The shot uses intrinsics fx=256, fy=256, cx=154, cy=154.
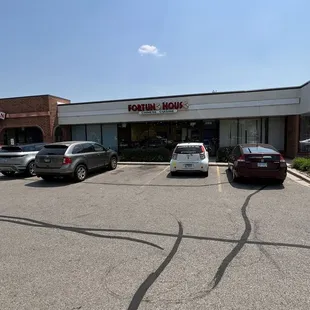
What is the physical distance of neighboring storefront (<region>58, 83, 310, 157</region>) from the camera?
52.9 ft

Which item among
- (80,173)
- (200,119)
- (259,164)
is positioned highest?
(200,119)

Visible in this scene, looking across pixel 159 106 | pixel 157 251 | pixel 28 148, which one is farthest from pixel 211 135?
pixel 157 251

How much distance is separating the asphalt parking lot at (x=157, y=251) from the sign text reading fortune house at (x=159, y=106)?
11.0 meters

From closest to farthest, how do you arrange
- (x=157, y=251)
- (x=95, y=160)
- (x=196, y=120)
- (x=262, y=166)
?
(x=157, y=251) < (x=262, y=166) < (x=95, y=160) < (x=196, y=120)

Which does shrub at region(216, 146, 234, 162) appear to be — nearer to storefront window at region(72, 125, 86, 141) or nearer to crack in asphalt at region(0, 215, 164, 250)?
storefront window at region(72, 125, 86, 141)

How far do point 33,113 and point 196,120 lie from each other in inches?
524

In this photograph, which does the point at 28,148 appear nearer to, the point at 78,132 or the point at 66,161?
the point at 66,161

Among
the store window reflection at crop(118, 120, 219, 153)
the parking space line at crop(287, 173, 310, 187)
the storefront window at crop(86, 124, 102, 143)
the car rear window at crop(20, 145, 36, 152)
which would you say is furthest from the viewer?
the storefront window at crop(86, 124, 102, 143)

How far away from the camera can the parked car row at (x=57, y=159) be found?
1000 cm

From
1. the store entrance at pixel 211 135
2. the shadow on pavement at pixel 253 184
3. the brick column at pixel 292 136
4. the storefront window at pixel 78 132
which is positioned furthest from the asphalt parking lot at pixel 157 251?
the storefront window at pixel 78 132

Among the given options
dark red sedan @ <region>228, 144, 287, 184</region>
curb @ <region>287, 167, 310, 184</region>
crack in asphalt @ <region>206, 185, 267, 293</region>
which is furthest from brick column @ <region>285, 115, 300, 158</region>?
crack in asphalt @ <region>206, 185, 267, 293</region>

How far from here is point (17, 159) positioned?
11578mm

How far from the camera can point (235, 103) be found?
1680 centimetres

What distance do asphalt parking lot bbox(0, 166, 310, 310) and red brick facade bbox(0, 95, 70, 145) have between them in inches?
563
